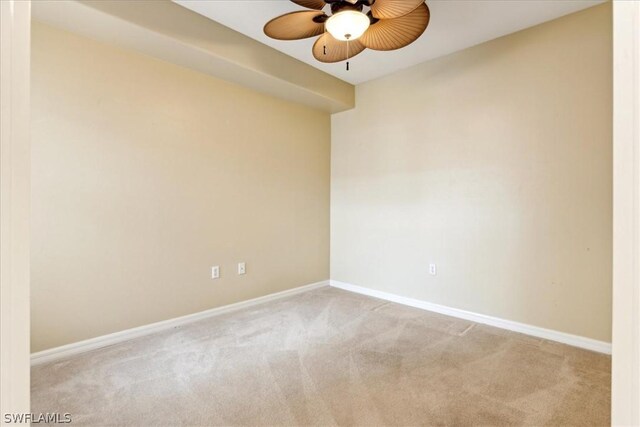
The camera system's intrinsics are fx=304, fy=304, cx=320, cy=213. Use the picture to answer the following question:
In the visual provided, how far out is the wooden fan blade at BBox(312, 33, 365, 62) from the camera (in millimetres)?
2172

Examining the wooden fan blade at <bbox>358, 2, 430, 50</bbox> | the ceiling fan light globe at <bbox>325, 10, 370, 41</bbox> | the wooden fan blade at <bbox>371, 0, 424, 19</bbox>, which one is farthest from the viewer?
the wooden fan blade at <bbox>358, 2, 430, 50</bbox>

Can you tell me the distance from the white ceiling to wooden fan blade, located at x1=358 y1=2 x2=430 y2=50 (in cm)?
54

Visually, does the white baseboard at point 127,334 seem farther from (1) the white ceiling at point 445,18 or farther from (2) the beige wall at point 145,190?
(1) the white ceiling at point 445,18

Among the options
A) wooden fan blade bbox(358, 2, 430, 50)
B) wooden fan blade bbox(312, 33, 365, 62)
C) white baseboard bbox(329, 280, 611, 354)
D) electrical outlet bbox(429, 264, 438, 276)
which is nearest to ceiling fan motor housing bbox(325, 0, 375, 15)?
wooden fan blade bbox(358, 2, 430, 50)

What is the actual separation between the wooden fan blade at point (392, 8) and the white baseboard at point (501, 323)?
2.65 meters

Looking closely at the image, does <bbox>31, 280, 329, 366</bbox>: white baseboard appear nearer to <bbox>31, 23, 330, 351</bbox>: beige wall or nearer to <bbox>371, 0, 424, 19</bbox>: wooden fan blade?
<bbox>31, 23, 330, 351</bbox>: beige wall

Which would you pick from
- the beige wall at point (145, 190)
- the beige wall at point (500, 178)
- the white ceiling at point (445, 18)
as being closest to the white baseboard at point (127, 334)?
the beige wall at point (145, 190)

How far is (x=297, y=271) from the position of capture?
12.7 feet

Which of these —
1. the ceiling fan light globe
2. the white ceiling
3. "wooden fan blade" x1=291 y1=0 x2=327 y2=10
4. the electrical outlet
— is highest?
the white ceiling

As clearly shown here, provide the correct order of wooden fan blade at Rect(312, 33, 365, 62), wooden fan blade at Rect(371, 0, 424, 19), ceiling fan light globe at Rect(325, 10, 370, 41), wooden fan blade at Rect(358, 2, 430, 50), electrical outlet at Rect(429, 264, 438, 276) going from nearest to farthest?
1. wooden fan blade at Rect(371, 0, 424, 19)
2. ceiling fan light globe at Rect(325, 10, 370, 41)
3. wooden fan blade at Rect(358, 2, 430, 50)
4. wooden fan blade at Rect(312, 33, 365, 62)
5. electrical outlet at Rect(429, 264, 438, 276)

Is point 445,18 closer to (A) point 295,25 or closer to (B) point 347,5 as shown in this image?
(B) point 347,5

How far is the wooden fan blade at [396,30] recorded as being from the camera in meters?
1.85

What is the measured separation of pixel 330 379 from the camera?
6.48 feet

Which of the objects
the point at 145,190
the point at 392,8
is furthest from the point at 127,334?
the point at 392,8
